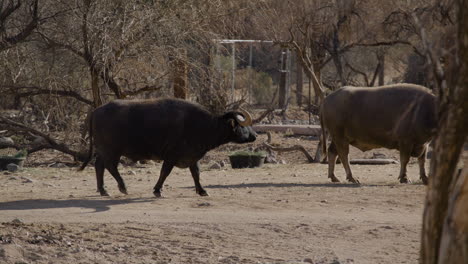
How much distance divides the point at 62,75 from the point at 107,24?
2085 millimetres

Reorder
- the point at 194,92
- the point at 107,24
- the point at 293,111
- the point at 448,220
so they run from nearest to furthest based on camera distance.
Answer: the point at 448,220 → the point at 107,24 → the point at 194,92 → the point at 293,111

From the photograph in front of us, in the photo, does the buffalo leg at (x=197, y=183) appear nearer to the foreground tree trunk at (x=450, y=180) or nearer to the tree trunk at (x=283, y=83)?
the foreground tree trunk at (x=450, y=180)

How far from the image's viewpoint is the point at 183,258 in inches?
384

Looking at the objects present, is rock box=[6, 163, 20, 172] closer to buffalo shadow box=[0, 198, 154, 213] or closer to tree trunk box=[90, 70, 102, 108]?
tree trunk box=[90, 70, 102, 108]

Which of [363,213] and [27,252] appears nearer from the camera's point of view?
[27,252]

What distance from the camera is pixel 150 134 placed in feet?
44.8

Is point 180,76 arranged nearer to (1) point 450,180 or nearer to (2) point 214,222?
(2) point 214,222

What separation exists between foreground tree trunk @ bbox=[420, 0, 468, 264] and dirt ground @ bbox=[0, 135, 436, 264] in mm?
3989

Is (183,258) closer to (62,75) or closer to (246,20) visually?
(62,75)

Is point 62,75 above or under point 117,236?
above

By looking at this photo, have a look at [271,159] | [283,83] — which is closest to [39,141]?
[271,159]

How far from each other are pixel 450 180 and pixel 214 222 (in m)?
5.89

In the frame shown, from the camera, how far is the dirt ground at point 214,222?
988 centimetres

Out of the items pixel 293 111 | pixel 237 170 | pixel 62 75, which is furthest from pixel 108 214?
pixel 293 111
